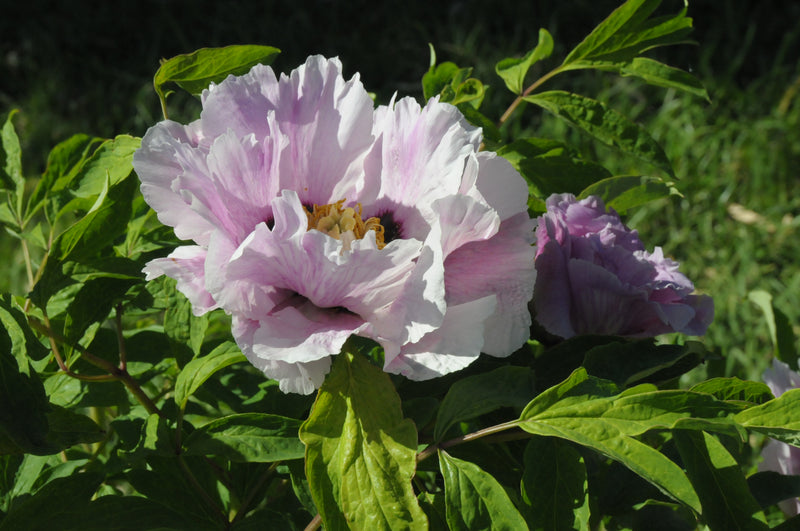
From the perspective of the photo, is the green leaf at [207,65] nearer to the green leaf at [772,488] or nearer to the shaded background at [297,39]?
the green leaf at [772,488]

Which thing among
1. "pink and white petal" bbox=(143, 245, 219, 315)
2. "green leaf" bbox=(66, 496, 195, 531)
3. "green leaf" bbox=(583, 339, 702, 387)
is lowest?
"green leaf" bbox=(66, 496, 195, 531)

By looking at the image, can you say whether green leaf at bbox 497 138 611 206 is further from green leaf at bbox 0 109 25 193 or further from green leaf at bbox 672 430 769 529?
green leaf at bbox 0 109 25 193

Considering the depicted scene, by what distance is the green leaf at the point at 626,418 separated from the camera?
69 centimetres

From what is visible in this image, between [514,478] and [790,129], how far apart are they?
2.54 meters

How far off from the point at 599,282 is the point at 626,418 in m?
0.22

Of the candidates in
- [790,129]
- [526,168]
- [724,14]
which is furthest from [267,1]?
[526,168]

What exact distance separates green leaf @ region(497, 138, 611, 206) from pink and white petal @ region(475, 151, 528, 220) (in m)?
0.28

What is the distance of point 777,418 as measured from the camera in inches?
28.1

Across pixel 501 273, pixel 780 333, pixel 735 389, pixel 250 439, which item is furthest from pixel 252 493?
pixel 780 333

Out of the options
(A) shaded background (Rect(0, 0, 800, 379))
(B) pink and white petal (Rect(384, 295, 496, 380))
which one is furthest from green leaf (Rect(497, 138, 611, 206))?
(A) shaded background (Rect(0, 0, 800, 379))

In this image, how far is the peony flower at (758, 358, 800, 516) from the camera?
3.35 feet

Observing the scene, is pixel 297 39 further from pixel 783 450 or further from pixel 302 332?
pixel 302 332

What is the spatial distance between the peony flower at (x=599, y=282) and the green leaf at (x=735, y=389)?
11 centimetres

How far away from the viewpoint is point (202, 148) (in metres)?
0.76
